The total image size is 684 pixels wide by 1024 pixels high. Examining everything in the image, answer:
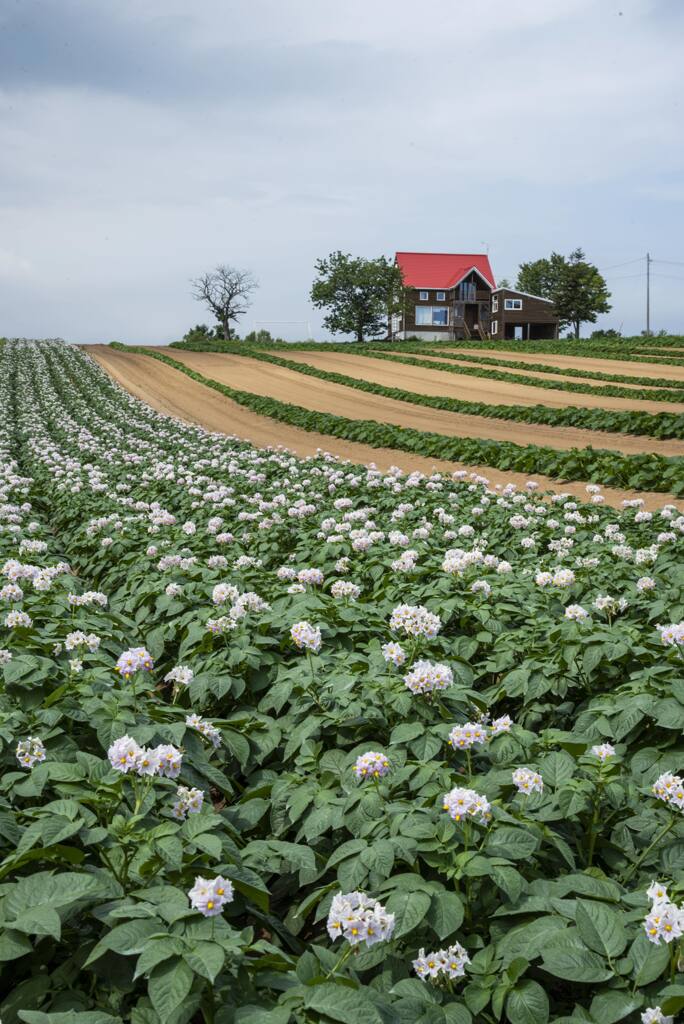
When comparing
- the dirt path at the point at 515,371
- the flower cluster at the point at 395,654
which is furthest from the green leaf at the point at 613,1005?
the dirt path at the point at 515,371

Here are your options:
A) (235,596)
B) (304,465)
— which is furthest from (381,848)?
(304,465)

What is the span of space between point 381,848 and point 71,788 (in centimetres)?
131

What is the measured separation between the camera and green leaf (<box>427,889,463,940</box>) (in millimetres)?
2785

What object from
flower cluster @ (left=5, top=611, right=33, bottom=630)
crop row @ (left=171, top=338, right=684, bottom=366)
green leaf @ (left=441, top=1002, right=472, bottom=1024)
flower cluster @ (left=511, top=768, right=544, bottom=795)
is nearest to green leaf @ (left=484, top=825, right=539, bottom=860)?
flower cluster @ (left=511, top=768, right=544, bottom=795)

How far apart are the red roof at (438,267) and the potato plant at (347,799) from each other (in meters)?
81.6

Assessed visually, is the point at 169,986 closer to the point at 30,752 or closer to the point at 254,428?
the point at 30,752

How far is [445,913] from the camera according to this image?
2846 mm

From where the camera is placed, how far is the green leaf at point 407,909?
2768mm

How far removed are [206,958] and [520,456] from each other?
53.0ft

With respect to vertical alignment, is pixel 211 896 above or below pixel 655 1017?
above

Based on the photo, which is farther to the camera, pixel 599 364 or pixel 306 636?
pixel 599 364

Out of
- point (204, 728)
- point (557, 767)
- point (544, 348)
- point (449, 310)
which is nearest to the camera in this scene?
point (557, 767)

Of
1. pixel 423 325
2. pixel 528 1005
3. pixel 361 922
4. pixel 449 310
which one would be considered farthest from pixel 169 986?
pixel 423 325

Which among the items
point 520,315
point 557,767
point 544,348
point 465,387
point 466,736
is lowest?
point 557,767
